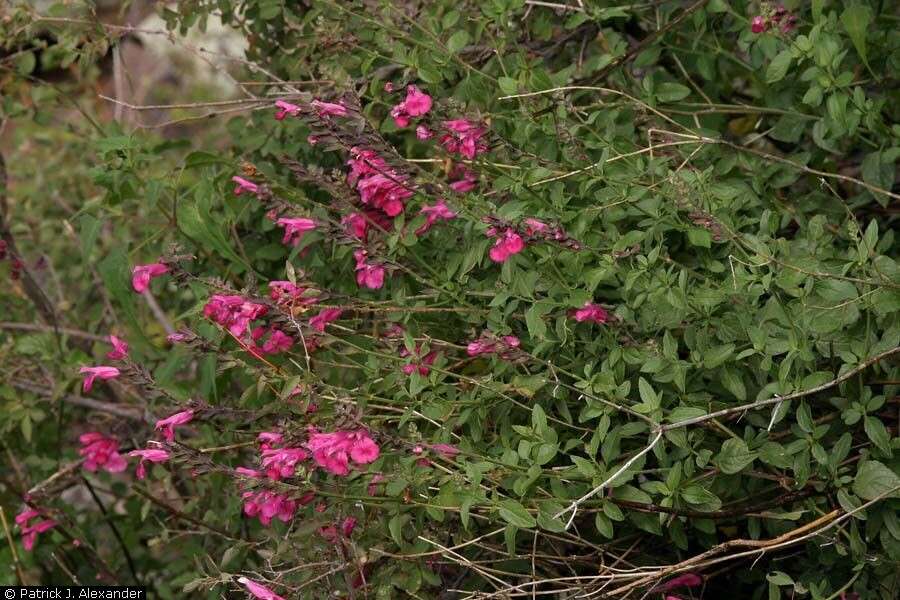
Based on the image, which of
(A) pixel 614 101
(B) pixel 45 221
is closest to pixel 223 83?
(B) pixel 45 221

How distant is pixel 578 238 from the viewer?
249 centimetres

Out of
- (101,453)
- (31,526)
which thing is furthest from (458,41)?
(31,526)

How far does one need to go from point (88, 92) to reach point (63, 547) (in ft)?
9.70

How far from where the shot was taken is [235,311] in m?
2.48

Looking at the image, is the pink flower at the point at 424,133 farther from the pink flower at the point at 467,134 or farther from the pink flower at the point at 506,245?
the pink flower at the point at 506,245

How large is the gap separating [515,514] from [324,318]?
0.66 meters

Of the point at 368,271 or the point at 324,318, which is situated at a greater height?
the point at 368,271

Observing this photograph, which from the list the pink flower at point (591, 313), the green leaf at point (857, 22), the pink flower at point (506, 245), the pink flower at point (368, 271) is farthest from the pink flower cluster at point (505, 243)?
the green leaf at point (857, 22)

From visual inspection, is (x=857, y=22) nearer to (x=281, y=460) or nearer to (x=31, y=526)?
(x=281, y=460)

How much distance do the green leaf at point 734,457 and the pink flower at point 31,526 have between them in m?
1.91

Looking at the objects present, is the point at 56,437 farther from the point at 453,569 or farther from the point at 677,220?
the point at 677,220

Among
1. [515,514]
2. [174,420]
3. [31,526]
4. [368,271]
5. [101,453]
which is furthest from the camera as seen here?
[31,526]

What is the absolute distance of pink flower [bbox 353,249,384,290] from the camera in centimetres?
252

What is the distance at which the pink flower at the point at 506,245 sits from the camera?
7.52 feet
